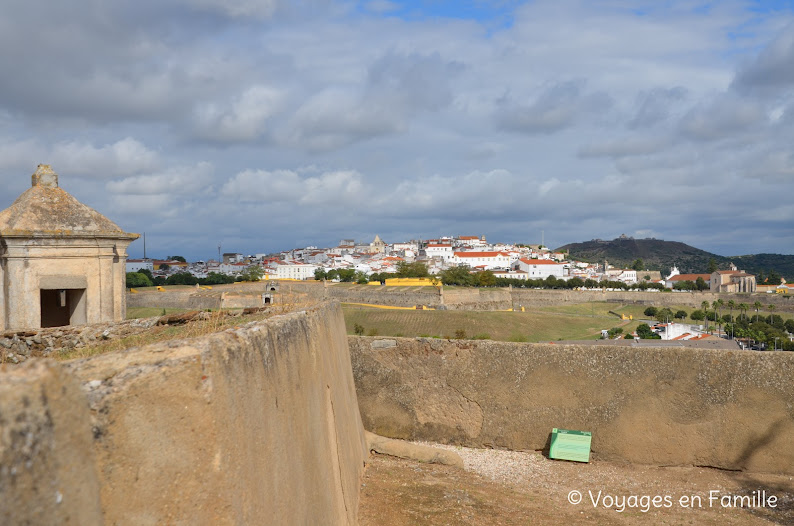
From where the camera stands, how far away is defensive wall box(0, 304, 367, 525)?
5.35 feet

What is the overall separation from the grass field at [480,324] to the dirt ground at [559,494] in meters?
47.0

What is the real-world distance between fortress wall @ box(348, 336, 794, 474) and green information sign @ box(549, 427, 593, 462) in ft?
0.60

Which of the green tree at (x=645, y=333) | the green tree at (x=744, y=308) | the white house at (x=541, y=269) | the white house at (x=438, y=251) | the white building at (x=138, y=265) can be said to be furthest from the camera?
the white house at (x=438, y=251)

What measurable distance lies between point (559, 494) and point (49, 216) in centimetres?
672

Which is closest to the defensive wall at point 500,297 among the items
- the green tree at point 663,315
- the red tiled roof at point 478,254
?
the green tree at point 663,315

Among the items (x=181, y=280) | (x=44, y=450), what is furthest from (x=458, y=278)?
(x=44, y=450)

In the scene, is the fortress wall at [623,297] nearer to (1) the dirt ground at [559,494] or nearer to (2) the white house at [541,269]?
(2) the white house at [541,269]

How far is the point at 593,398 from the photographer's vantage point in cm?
786

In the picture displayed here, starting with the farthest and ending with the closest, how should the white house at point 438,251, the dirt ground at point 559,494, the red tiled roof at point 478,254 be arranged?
the white house at point 438,251, the red tiled roof at point 478,254, the dirt ground at point 559,494

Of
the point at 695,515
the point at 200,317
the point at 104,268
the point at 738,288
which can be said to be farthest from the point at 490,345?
the point at 738,288

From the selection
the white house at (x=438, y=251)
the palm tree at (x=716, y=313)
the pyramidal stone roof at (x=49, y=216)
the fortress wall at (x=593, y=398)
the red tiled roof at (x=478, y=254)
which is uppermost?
the white house at (x=438, y=251)

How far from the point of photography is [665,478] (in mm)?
7047

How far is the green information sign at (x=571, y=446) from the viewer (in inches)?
300

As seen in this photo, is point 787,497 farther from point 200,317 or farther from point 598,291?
point 598,291
